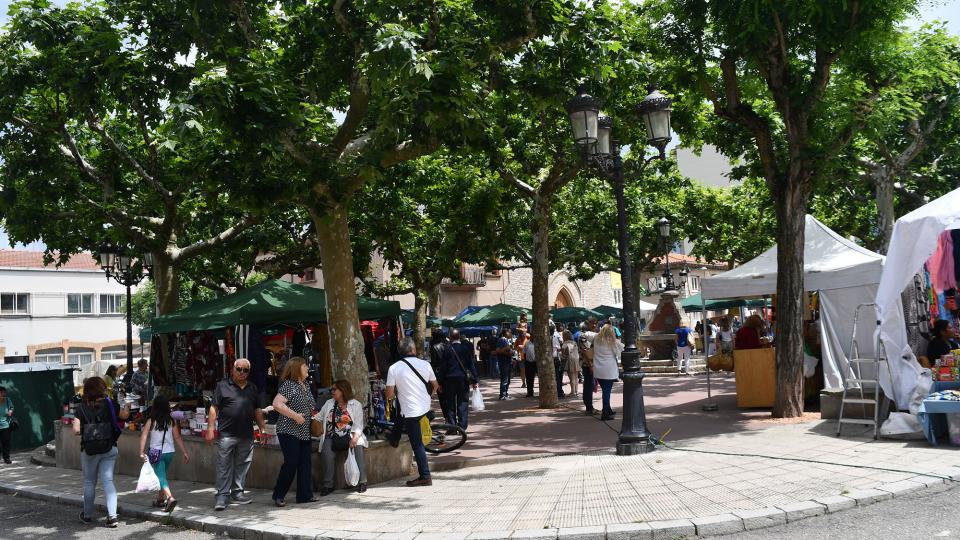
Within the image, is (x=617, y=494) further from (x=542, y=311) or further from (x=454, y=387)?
(x=542, y=311)

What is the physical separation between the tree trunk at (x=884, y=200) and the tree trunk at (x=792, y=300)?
9.85 m

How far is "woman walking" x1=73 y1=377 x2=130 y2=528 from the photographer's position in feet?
26.9

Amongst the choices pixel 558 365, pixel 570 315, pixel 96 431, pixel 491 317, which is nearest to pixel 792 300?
pixel 558 365

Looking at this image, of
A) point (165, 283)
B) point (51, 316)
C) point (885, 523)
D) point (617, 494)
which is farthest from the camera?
point (51, 316)

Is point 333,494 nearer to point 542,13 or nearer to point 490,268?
point 542,13

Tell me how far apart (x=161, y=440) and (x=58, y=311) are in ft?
156

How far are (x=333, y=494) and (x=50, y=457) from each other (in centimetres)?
780

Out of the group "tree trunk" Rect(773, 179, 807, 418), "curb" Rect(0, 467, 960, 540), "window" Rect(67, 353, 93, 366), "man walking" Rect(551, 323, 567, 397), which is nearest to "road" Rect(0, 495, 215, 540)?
"curb" Rect(0, 467, 960, 540)

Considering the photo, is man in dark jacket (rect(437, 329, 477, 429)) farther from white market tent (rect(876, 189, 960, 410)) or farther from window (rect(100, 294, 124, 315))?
window (rect(100, 294, 124, 315))

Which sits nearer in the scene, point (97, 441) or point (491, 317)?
point (97, 441)

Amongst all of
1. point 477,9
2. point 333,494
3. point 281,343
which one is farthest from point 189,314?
point 477,9

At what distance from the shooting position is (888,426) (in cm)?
940

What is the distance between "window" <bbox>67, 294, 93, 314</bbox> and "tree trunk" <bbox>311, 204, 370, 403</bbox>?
153ft

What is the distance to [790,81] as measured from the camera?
11930 millimetres
